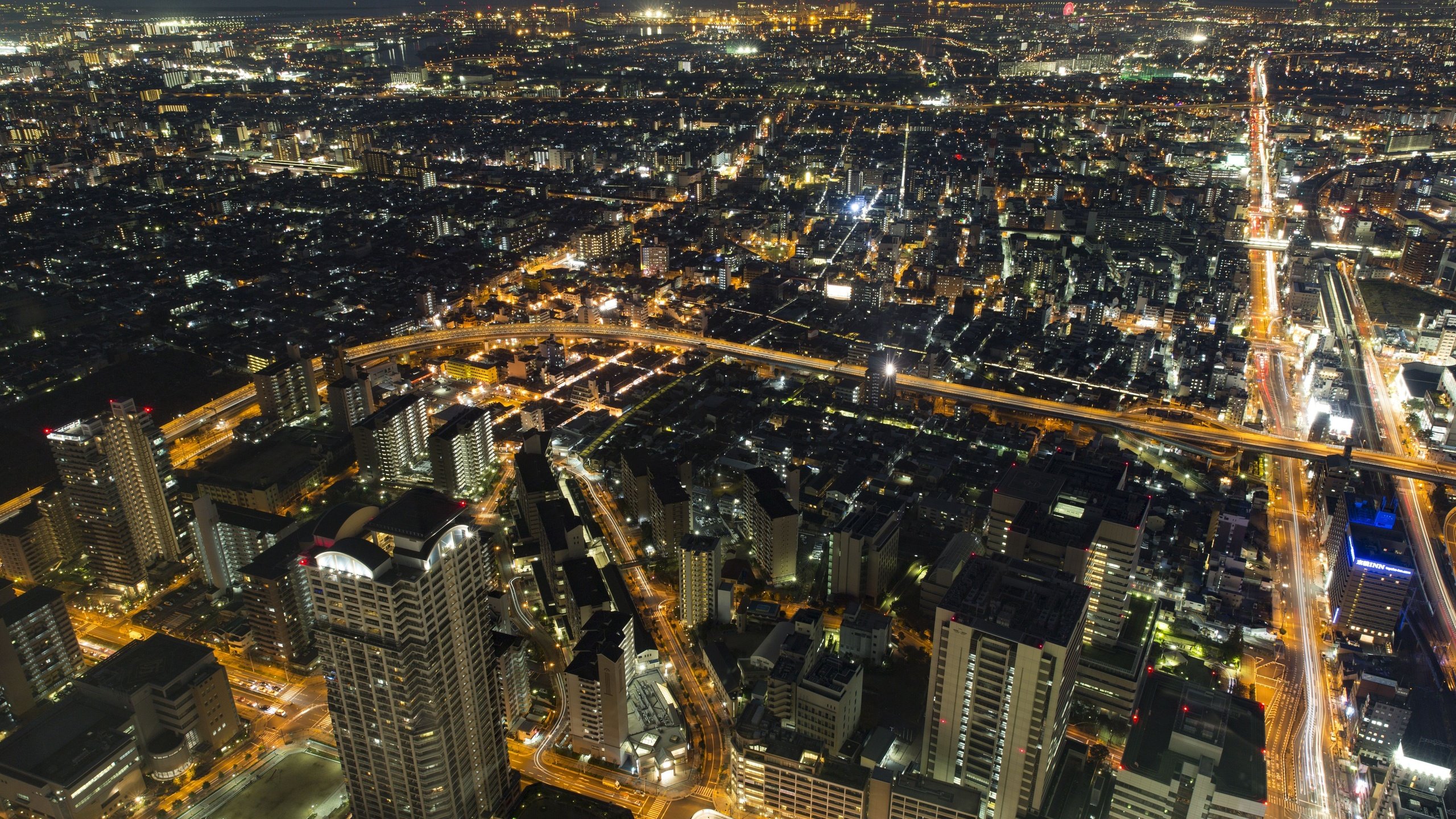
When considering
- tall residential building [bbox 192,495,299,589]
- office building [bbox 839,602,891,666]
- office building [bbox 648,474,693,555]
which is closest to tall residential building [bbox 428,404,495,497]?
tall residential building [bbox 192,495,299,589]

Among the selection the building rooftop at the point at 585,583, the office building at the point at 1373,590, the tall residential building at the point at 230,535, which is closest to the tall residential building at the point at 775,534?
the building rooftop at the point at 585,583

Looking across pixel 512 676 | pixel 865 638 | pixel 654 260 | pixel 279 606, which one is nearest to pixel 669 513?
pixel 865 638

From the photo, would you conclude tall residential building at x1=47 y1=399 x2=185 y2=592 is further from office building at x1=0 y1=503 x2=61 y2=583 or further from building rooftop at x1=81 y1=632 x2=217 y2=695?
building rooftop at x1=81 y1=632 x2=217 y2=695

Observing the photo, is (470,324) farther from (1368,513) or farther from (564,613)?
(1368,513)

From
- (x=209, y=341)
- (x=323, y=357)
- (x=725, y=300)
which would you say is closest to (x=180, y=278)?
(x=209, y=341)

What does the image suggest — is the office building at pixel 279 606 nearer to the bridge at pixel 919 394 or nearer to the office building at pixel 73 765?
the office building at pixel 73 765

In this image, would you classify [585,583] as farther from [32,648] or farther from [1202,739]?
[1202,739]

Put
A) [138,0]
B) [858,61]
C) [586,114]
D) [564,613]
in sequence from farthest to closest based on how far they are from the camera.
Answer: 1. [138,0]
2. [858,61]
3. [586,114]
4. [564,613]
